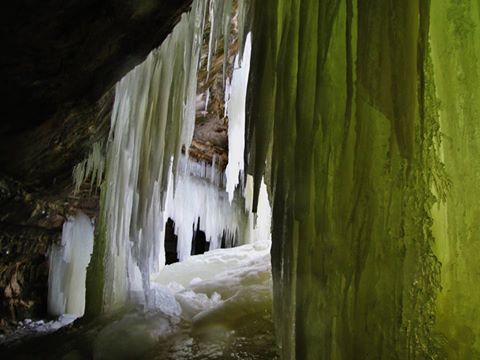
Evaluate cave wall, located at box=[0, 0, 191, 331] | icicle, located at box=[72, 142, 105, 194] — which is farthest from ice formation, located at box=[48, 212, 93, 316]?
icicle, located at box=[72, 142, 105, 194]

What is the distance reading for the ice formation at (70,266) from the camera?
543 centimetres

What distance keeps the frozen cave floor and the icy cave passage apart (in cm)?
2

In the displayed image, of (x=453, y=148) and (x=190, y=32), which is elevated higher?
(x=190, y=32)

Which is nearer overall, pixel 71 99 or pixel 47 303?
pixel 71 99

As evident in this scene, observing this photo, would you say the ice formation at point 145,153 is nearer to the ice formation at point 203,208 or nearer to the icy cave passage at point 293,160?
the icy cave passage at point 293,160

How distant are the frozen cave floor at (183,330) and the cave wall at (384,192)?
1.05 m

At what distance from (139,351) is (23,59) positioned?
185cm

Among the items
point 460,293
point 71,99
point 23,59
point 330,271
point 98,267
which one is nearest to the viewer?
point 460,293

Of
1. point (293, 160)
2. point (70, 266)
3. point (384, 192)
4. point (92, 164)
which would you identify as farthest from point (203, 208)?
point (384, 192)

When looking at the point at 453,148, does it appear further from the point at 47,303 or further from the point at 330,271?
the point at 47,303

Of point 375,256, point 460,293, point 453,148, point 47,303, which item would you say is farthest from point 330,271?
point 47,303

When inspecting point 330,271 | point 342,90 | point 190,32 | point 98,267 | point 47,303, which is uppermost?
point 190,32

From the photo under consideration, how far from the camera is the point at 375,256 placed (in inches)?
57.3

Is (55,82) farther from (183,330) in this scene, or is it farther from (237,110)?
(237,110)
